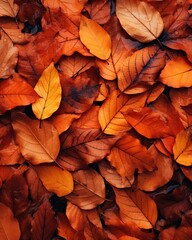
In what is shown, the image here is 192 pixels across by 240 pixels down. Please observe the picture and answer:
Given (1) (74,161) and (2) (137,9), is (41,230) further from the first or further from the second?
(2) (137,9)

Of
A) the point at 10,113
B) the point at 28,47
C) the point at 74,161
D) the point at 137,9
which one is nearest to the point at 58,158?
the point at 74,161

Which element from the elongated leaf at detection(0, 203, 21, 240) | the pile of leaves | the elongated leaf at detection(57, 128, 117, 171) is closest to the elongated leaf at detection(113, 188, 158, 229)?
the pile of leaves

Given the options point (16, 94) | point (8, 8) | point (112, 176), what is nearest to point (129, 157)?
point (112, 176)

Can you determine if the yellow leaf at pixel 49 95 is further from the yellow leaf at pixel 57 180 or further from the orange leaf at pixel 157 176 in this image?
the orange leaf at pixel 157 176

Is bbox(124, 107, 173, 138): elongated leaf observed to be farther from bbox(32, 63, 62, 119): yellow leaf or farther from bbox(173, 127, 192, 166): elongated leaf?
bbox(32, 63, 62, 119): yellow leaf

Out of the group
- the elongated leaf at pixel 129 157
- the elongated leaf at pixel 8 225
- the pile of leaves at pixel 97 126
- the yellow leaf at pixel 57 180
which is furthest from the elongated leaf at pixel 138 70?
the elongated leaf at pixel 8 225
